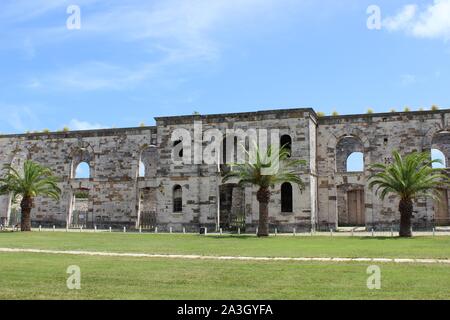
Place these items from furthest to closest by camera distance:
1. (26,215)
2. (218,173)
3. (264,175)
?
(218,173)
(26,215)
(264,175)

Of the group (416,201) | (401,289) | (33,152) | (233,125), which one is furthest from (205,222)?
(401,289)

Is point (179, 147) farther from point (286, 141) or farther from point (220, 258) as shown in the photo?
point (220, 258)

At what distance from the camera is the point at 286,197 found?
1531 inches

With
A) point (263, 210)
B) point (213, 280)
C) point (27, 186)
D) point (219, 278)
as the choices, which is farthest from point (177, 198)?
point (213, 280)

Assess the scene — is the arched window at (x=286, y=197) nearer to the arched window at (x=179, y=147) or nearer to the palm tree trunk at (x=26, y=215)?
the arched window at (x=179, y=147)

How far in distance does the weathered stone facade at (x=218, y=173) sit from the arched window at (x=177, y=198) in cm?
9

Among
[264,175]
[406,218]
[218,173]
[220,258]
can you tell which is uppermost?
[218,173]

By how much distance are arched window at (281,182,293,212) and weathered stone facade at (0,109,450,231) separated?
0.24 meters

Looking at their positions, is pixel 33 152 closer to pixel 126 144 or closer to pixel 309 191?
pixel 126 144

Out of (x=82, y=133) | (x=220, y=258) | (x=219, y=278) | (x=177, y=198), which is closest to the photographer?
(x=219, y=278)

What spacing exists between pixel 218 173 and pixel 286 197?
552cm

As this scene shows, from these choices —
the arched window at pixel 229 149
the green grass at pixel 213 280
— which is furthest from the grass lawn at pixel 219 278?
the arched window at pixel 229 149

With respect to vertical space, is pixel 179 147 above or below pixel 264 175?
above

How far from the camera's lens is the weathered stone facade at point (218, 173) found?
3838cm
